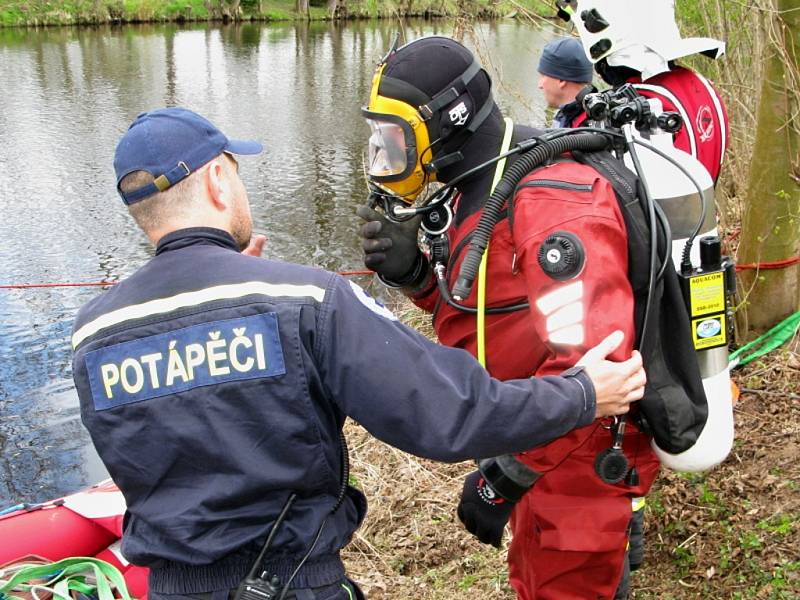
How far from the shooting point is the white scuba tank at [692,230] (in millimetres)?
2154

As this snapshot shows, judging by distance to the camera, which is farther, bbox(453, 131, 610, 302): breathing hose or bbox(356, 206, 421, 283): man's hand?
bbox(356, 206, 421, 283): man's hand

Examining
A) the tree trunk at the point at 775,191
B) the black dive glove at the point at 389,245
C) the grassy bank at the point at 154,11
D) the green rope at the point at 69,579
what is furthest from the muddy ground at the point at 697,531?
the grassy bank at the point at 154,11

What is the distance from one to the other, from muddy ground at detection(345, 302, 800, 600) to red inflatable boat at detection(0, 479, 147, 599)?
115 centimetres

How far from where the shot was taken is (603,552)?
7.72 feet

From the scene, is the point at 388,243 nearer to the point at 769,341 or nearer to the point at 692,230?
the point at 692,230

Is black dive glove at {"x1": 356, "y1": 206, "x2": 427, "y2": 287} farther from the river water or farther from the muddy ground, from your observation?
the river water

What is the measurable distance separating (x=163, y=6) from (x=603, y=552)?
30.2 m

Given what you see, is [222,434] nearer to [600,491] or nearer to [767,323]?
[600,491]

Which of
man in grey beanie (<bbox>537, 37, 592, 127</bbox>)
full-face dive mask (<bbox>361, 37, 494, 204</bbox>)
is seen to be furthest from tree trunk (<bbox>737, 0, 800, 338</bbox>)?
full-face dive mask (<bbox>361, 37, 494, 204</bbox>)

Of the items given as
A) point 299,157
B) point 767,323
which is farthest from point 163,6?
point 767,323

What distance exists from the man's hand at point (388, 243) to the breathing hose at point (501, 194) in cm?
58

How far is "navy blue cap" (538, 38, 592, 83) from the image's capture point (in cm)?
489

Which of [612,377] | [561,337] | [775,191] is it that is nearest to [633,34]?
[775,191]

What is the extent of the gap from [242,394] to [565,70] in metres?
3.90
